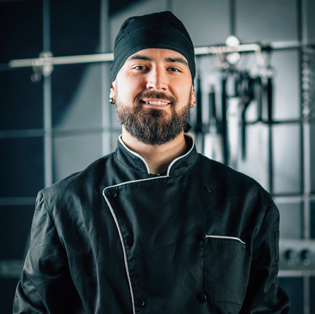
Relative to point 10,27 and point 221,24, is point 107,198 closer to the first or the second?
point 221,24

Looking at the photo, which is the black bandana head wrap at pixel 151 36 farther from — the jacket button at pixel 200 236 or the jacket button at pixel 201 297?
the jacket button at pixel 201 297

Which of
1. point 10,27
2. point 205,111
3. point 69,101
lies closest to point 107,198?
point 205,111

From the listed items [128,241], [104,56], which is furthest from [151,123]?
[104,56]

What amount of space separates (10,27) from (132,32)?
64.0 inches

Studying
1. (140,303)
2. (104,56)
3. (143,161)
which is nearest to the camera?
(140,303)

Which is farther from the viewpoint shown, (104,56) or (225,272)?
(104,56)

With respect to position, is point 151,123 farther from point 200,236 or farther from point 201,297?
point 201,297

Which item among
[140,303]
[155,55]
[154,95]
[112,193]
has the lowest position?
[140,303]

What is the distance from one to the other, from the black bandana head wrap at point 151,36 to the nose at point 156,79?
0.26 ft

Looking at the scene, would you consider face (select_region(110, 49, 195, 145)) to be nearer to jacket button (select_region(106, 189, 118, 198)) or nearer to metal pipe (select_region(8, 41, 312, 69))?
jacket button (select_region(106, 189, 118, 198))

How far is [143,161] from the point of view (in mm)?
1064

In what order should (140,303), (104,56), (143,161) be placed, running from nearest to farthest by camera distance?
(140,303) < (143,161) < (104,56)

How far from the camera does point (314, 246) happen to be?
A: 2.01 m

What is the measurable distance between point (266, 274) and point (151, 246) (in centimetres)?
34
